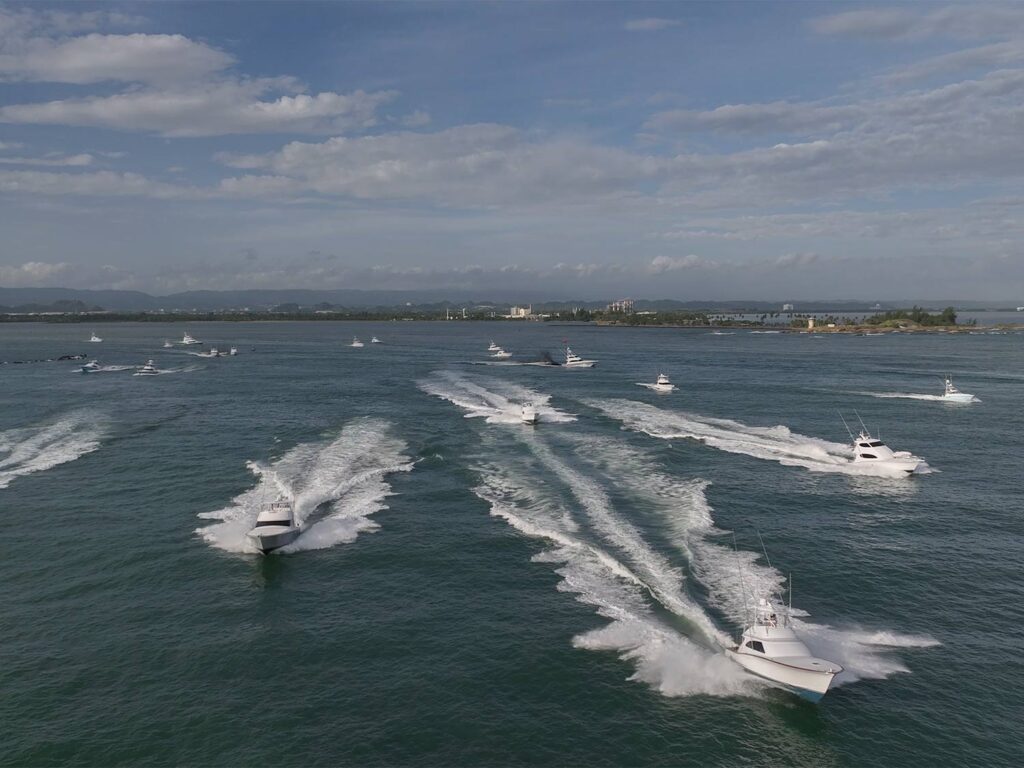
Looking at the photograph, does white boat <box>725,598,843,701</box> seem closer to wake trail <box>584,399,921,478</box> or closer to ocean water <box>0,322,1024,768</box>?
ocean water <box>0,322,1024,768</box>

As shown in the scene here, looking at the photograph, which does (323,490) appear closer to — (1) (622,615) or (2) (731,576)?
(1) (622,615)

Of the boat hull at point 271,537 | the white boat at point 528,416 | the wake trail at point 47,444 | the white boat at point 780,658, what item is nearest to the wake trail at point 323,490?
the boat hull at point 271,537

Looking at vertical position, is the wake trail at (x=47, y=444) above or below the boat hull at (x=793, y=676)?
above

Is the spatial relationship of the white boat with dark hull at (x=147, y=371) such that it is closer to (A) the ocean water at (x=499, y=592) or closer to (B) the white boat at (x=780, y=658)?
(A) the ocean water at (x=499, y=592)

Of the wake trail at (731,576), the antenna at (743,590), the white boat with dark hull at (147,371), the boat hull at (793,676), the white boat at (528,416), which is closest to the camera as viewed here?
the boat hull at (793,676)

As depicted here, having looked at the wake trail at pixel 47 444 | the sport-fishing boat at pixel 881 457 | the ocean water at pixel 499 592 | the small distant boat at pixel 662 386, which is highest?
the small distant boat at pixel 662 386

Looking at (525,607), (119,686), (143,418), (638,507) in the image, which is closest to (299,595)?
(119,686)

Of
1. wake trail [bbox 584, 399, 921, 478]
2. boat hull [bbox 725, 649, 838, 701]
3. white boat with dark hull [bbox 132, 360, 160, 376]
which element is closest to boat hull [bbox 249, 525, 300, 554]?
boat hull [bbox 725, 649, 838, 701]

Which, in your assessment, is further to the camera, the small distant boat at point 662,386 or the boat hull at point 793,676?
the small distant boat at point 662,386

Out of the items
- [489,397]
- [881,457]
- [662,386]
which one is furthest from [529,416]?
[662,386]
